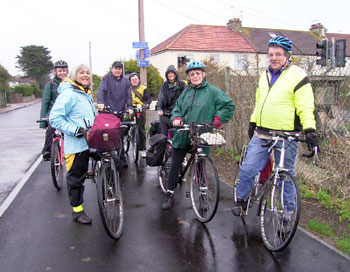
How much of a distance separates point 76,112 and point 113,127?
0.62m

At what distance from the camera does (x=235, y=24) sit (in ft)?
124

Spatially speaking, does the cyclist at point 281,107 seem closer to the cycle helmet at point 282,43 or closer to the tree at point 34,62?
the cycle helmet at point 282,43

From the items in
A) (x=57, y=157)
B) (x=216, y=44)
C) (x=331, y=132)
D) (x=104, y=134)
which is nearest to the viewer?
(x=104, y=134)

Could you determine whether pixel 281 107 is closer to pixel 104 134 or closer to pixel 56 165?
pixel 104 134

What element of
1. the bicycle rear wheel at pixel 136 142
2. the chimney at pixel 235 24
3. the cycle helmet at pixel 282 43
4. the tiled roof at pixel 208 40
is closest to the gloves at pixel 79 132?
the cycle helmet at pixel 282 43

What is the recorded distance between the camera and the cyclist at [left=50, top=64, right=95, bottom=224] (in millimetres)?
3877

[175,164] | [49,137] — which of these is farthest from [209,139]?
[49,137]

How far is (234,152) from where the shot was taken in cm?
813

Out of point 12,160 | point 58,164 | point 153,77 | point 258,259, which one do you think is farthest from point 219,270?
point 153,77

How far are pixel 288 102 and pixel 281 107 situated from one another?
84mm

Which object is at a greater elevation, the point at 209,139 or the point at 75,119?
the point at 75,119

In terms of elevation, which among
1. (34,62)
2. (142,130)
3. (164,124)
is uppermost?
(34,62)

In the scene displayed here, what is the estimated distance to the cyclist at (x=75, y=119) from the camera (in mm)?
3877

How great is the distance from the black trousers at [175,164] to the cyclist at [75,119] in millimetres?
1161
